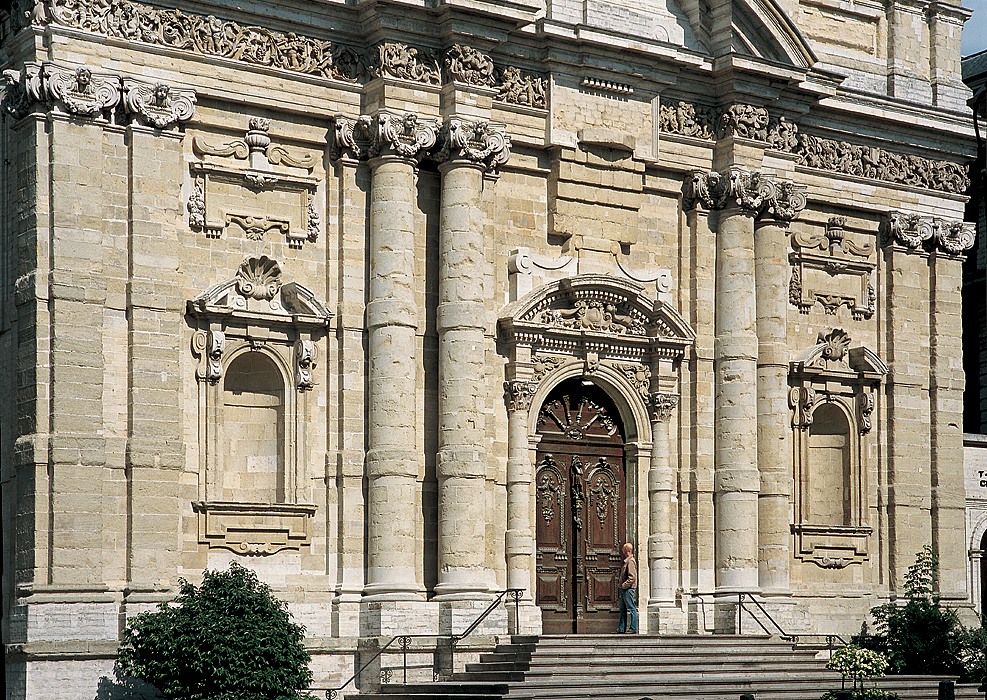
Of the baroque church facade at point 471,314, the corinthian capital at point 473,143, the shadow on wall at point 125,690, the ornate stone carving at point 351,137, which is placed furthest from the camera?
the corinthian capital at point 473,143

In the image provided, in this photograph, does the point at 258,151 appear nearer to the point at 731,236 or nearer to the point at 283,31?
the point at 283,31

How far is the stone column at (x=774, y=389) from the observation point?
26.2 metres

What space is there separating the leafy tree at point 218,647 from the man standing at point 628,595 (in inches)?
236

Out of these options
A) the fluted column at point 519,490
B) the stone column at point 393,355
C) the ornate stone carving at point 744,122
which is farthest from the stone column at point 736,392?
the stone column at point 393,355

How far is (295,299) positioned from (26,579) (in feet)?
17.4

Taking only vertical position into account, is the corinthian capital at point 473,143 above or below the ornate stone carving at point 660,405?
above

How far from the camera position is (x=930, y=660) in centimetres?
2575

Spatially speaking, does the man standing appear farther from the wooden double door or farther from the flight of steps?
the flight of steps

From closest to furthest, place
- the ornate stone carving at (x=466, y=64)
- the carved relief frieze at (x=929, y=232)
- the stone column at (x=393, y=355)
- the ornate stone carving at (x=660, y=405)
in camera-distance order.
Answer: the stone column at (x=393, y=355) → the ornate stone carving at (x=466, y=64) → the ornate stone carving at (x=660, y=405) → the carved relief frieze at (x=929, y=232)

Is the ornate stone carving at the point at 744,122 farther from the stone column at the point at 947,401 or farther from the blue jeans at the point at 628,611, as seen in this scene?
the blue jeans at the point at 628,611

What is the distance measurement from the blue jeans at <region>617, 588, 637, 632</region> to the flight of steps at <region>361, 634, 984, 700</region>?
106 cm

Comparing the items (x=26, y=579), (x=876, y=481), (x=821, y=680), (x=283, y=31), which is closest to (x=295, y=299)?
(x=283, y=31)

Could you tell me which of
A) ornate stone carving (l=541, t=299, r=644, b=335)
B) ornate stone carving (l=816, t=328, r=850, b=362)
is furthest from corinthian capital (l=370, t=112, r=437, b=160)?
ornate stone carving (l=816, t=328, r=850, b=362)

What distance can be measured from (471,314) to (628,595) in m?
5.01
